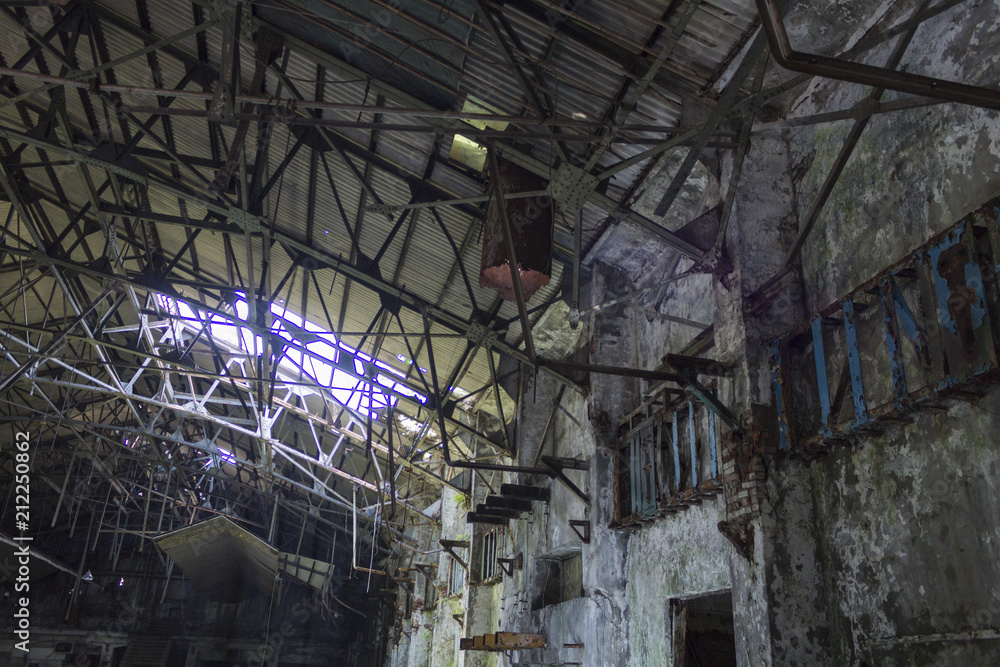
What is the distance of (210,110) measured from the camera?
24.0 ft

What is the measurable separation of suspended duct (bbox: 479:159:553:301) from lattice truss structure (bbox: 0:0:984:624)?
1.33 ft

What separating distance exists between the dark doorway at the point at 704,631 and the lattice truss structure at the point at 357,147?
3.20 meters

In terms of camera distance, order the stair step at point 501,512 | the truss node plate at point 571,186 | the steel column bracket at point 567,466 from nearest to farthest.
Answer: the truss node plate at point 571,186, the steel column bracket at point 567,466, the stair step at point 501,512

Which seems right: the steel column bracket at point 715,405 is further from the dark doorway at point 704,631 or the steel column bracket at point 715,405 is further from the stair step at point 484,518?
the stair step at point 484,518

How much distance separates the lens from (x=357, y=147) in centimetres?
1032

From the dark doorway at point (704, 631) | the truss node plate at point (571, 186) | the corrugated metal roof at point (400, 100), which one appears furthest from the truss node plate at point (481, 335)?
the dark doorway at point (704, 631)

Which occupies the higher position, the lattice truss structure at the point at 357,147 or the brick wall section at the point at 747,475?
the lattice truss structure at the point at 357,147

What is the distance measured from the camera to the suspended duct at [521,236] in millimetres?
8391

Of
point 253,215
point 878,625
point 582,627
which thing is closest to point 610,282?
A: point 582,627

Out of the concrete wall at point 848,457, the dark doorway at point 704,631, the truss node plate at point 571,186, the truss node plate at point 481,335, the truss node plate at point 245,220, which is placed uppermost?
the truss node plate at point 245,220

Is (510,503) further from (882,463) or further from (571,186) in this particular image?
(882,463)

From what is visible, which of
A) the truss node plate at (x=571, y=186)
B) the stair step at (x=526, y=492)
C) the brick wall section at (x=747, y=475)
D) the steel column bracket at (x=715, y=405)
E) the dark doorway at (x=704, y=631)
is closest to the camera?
the brick wall section at (x=747, y=475)

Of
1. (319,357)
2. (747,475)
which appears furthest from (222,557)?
(747,475)

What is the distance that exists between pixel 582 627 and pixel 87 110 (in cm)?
1102
